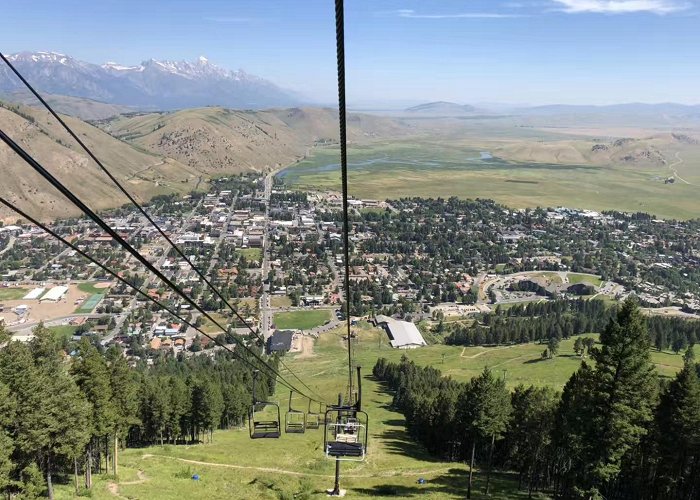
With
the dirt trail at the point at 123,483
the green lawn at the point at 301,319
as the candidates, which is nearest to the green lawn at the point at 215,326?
the green lawn at the point at 301,319

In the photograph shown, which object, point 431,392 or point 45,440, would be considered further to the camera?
point 431,392

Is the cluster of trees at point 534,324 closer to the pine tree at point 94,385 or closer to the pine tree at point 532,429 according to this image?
the pine tree at point 532,429

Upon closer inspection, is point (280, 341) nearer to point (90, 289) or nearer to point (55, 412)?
point (90, 289)

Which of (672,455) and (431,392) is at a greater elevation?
(672,455)

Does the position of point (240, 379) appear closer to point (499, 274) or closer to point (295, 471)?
point (295, 471)

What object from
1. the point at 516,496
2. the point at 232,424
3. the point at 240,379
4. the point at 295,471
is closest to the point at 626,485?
the point at 516,496

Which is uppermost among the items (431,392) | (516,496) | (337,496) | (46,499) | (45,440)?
(45,440)

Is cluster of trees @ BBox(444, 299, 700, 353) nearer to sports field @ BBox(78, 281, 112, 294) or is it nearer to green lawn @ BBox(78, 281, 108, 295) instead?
green lawn @ BBox(78, 281, 108, 295)

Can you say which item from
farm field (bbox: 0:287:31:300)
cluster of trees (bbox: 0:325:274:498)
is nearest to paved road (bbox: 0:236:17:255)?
farm field (bbox: 0:287:31:300)
